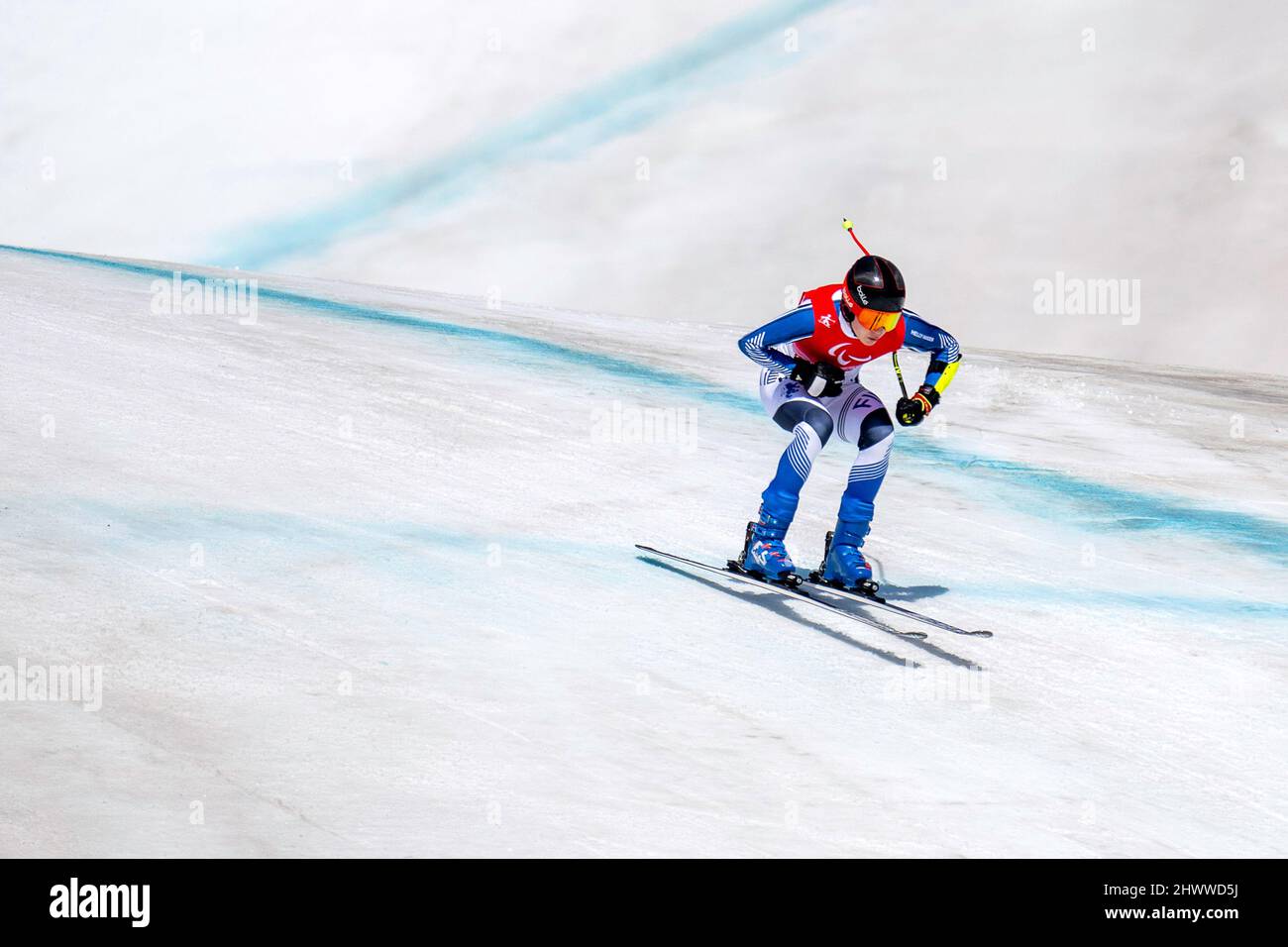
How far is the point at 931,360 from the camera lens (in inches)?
253

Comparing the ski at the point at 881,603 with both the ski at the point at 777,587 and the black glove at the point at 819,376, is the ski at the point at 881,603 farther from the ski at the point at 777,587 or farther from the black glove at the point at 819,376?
the black glove at the point at 819,376

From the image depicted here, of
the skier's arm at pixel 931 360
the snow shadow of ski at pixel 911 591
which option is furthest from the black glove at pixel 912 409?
the snow shadow of ski at pixel 911 591

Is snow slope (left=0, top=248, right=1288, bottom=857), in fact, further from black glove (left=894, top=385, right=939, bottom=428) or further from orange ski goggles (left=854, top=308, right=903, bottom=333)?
orange ski goggles (left=854, top=308, right=903, bottom=333)

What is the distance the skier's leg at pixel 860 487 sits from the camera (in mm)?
6273

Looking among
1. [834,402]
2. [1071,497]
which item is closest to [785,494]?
[834,402]

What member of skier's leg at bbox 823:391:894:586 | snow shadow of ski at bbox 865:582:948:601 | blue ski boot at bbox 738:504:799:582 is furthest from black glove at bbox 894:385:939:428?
snow shadow of ski at bbox 865:582:948:601

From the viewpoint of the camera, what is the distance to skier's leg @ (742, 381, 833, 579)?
616cm

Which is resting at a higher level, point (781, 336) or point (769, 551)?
point (781, 336)

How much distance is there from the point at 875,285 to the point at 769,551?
4.21 ft

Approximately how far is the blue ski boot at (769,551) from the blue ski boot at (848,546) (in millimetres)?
231

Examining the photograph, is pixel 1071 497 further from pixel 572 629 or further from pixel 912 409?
pixel 572 629

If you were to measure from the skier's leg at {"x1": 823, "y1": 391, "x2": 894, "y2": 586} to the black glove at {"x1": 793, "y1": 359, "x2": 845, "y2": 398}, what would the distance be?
0.13 m

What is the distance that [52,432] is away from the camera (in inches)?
285

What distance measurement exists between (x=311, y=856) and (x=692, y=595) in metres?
2.87
